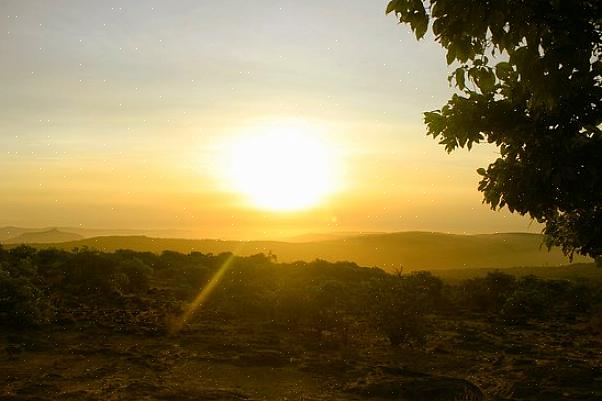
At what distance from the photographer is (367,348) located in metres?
14.9

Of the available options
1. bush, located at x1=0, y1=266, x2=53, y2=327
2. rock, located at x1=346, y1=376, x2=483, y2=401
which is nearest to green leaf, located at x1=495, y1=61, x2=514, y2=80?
rock, located at x1=346, y1=376, x2=483, y2=401

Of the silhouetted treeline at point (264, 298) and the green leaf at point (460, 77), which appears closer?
the green leaf at point (460, 77)

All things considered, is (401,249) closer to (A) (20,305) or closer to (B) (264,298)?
(B) (264,298)

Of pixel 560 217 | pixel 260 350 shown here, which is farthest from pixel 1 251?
pixel 560 217

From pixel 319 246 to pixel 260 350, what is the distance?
102 meters

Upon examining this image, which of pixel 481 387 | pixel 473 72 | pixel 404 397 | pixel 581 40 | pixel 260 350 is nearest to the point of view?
pixel 581 40

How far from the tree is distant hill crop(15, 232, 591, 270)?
7300cm

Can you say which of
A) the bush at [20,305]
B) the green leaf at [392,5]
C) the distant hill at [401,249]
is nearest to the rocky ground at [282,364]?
the bush at [20,305]

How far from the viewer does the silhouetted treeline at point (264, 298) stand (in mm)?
16188

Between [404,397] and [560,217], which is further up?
[560,217]

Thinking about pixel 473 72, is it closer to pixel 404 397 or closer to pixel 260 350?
pixel 404 397

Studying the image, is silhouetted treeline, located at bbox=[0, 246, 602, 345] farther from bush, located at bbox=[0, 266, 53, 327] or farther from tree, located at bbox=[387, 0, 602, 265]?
tree, located at bbox=[387, 0, 602, 265]

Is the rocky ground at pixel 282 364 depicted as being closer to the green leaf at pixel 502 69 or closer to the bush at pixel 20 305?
the bush at pixel 20 305

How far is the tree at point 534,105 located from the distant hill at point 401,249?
72998mm
